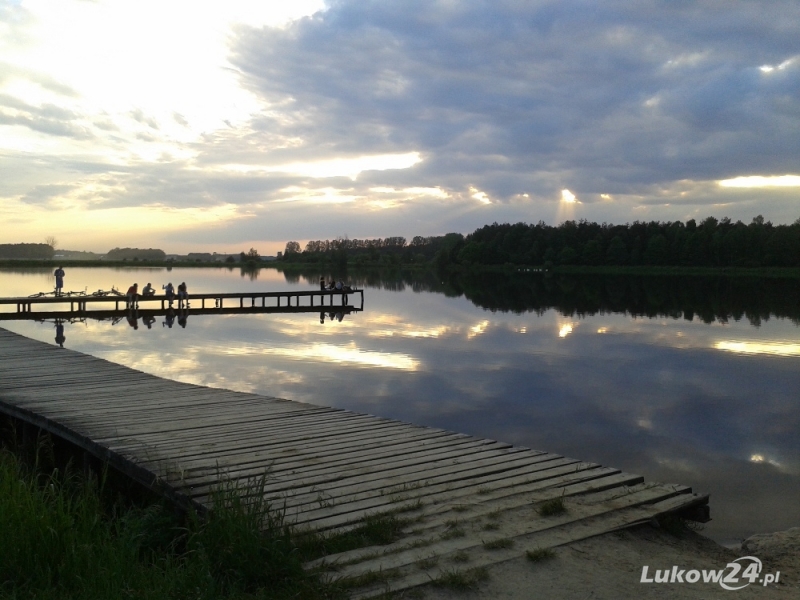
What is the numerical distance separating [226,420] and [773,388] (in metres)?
11.9

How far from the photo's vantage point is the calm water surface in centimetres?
856

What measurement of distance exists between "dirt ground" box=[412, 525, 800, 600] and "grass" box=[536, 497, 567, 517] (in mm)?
349

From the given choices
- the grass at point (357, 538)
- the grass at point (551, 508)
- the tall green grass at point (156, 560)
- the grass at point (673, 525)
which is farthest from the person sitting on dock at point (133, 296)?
the grass at point (673, 525)

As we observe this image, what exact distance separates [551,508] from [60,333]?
21.0 metres

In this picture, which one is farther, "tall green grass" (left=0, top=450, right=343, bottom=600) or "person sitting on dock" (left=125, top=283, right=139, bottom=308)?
"person sitting on dock" (left=125, top=283, right=139, bottom=308)

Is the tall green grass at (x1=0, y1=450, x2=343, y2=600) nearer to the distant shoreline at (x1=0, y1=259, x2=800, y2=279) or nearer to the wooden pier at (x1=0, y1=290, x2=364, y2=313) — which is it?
the wooden pier at (x1=0, y1=290, x2=364, y2=313)

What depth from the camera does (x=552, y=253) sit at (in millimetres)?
109688

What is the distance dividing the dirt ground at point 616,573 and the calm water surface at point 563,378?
7.03 feet

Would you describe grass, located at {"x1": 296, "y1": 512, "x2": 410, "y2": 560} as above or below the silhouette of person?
above

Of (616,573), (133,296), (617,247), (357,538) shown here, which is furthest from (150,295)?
(617,247)

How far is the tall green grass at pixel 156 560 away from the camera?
330 cm

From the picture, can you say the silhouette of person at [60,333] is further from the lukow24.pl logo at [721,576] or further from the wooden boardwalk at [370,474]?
the lukow24.pl logo at [721,576]

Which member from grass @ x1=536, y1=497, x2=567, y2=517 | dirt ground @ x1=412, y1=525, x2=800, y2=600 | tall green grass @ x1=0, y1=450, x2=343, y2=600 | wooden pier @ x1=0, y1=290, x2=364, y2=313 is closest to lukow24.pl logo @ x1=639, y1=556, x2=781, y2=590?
dirt ground @ x1=412, y1=525, x2=800, y2=600

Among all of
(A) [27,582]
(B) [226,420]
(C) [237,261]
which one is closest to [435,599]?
(A) [27,582]
